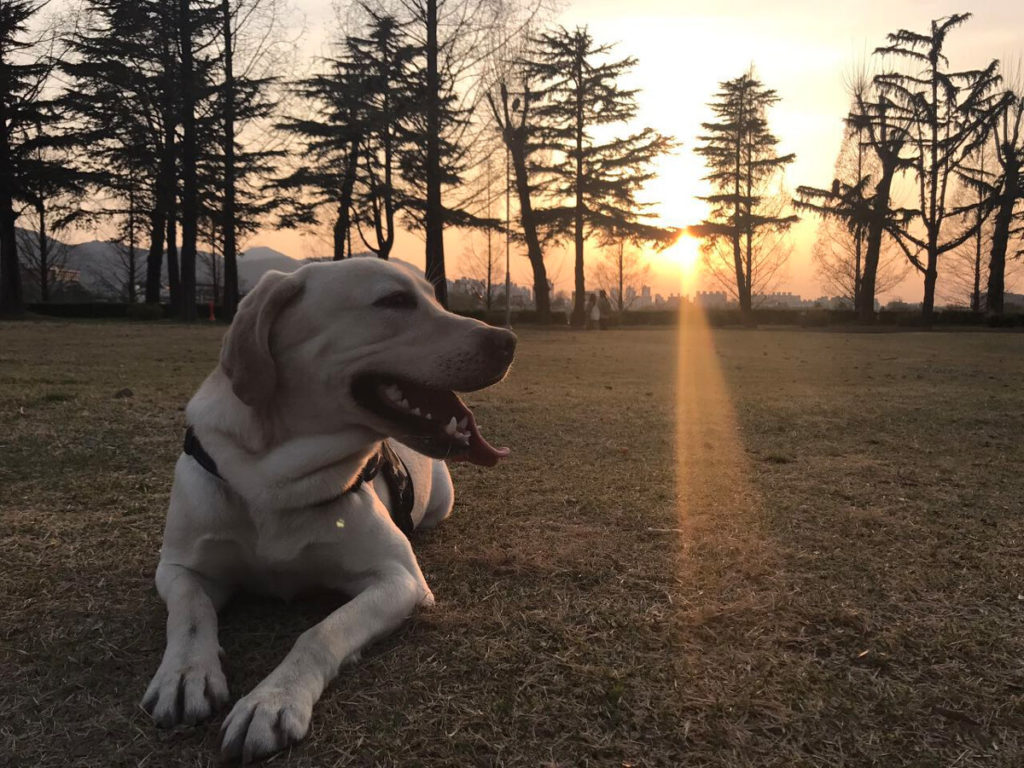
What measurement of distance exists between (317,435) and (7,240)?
92.9ft

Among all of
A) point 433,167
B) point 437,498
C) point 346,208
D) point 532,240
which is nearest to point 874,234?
point 532,240

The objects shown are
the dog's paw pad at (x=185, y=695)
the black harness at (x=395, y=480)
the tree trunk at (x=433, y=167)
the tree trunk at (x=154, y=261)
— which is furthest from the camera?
the tree trunk at (x=154, y=261)

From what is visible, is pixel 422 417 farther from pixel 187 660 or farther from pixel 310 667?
pixel 187 660

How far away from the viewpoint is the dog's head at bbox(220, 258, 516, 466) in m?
2.14

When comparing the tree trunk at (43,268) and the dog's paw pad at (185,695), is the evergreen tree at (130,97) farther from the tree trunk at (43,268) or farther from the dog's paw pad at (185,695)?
the dog's paw pad at (185,695)

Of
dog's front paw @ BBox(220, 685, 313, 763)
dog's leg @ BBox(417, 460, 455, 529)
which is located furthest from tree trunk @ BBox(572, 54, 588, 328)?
dog's front paw @ BBox(220, 685, 313, 763)

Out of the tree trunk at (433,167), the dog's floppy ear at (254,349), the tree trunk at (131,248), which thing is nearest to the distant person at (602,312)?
the tree trunk at (433,167)

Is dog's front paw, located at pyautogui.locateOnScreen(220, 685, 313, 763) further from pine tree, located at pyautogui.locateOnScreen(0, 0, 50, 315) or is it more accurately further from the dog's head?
pine tree, located at pyautogui.locateOnScreen(0, 0, 50, 315)

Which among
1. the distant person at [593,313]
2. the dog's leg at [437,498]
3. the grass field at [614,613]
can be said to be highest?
the distant person at [593,313]

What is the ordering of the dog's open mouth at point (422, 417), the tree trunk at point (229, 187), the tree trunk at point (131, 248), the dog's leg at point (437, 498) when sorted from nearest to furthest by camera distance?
the dog's open mouth at point (422, 417) < the dog's leg at point (437, 498) < the tree trunk at point (229, 187) < the tree trunk at point (131, 248)

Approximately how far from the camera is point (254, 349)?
2.09m

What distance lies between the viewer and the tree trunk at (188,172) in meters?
25.3

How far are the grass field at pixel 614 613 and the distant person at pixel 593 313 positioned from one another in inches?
870

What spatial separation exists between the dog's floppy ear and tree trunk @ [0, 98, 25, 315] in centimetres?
2578
